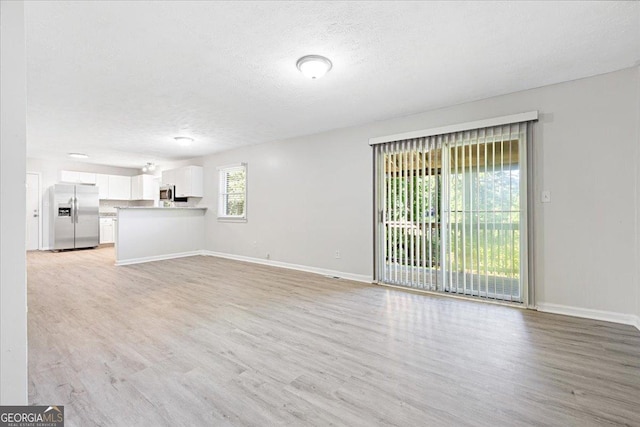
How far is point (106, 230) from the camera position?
880 cm

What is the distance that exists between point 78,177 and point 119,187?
1.07 meters

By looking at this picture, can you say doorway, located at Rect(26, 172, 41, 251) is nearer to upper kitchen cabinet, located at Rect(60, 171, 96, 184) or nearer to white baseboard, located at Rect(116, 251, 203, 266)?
upper kitchen cabinet, located at Rect(60, 171, 96, 184)

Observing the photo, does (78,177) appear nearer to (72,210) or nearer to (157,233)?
(72,210)

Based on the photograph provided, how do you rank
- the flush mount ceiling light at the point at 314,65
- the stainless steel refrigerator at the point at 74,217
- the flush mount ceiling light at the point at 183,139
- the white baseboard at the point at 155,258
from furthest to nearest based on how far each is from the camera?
the stainless steel refrigerator at the point at 74,217 → the white baseboard at the point at 155,258 → the flush mount ceiling light at the point at 183,139 → the flush mount ceiling light at the point at 314,65

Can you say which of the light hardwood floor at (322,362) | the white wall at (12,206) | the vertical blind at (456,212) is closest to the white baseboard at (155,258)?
the light hardwood floor at (322,362)

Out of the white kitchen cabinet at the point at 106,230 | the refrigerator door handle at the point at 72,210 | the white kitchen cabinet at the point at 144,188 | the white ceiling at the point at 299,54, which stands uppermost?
the white ceiling at the point at 299,54

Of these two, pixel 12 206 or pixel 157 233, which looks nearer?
pixel 12 206

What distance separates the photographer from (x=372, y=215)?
432 cm

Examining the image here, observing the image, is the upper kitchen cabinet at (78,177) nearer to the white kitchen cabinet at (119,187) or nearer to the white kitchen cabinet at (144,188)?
the white kitchen cabinet at (119,187)

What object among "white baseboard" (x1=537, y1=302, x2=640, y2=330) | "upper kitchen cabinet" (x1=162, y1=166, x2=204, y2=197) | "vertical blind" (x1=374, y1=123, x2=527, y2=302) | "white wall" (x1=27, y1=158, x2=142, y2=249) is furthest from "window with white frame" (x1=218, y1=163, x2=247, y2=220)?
"white baseboard" (x1=537, y1=302, x2=640, y2=330)

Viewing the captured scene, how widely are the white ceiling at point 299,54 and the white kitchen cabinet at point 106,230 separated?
18.0 feet

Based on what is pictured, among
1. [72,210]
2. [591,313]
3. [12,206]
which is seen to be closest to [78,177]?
[72,210]

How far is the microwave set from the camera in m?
7.23

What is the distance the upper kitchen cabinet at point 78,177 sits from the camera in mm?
7768
